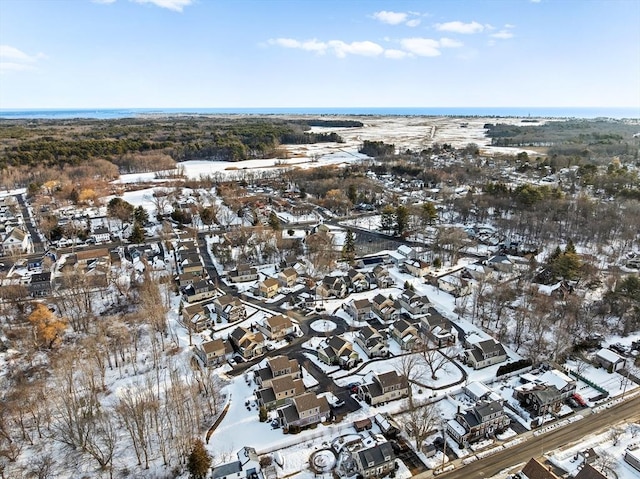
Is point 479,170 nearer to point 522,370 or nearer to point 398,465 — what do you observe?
point 522,370

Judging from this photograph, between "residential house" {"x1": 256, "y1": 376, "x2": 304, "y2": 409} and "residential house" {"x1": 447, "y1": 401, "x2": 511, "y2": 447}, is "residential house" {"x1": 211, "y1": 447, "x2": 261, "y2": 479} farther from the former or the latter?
"residential house" {"x1": 447, "y1": 401, "x2": 511, "y2": 447}

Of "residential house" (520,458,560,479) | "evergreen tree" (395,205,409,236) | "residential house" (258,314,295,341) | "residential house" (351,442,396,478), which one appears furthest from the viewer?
"evergreen tree" (395,205,409,236)

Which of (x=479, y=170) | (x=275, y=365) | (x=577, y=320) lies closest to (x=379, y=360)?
(x=275, y=365)

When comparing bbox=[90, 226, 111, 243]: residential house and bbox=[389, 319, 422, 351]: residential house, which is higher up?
bbox=[90, 226, 111, 243]: residential house

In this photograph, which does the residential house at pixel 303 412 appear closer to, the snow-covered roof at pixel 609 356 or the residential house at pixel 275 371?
the residential house at pixel 275 371

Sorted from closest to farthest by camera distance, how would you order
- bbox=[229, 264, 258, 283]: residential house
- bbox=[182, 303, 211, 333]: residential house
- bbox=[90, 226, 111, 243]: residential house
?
bbox=[182, 303, 211, 333]: residential house
bbox=[229, 264, 258, 283]: residential house
bbox=[90, 226, 111, 243]: residential house

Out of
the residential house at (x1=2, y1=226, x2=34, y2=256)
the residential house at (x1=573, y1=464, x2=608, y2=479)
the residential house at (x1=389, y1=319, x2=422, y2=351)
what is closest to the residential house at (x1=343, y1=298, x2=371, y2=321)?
the residential house at (x1=389, y1=319, x2=422, y2=351)
